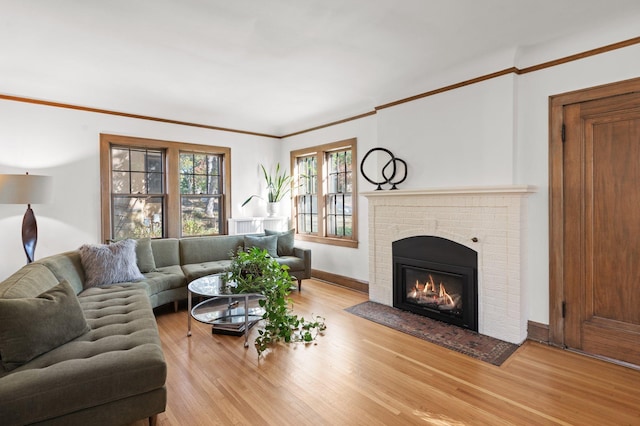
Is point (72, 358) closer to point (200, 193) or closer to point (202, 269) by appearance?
point (202, 269)

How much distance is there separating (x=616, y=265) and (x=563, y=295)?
46 cm

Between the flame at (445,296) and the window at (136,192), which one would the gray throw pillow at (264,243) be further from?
the flame at (445,296)

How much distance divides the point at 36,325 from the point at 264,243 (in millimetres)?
3178

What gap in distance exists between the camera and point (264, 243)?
492 cm

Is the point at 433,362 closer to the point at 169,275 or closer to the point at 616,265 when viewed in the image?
the point at 616,265

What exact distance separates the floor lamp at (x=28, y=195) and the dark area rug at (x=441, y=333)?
353 cm

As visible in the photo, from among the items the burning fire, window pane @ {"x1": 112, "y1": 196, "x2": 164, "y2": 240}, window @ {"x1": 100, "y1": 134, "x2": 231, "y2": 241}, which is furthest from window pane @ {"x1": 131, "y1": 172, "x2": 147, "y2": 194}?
the burning fire

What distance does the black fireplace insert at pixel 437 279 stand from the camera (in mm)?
3309

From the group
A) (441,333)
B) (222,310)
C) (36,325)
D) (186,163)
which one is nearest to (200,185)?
(186,163)

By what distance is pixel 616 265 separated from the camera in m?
2.66

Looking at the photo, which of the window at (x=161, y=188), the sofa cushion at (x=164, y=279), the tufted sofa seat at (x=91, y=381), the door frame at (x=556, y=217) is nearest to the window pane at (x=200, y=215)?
the window at (x=161, y=188)

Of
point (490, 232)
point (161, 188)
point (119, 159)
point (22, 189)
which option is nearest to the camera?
point (490, 232)

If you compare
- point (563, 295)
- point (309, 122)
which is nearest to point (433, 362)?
point (563, 295)

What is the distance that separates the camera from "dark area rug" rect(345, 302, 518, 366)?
2.82 m
